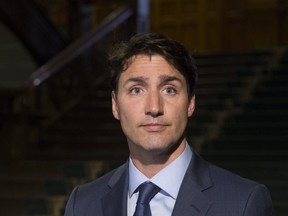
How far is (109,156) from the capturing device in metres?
7.24

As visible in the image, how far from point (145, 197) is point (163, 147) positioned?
131 mm

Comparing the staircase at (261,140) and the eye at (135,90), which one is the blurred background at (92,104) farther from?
the eye at (135,90)

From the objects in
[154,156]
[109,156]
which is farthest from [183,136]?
[109,156]

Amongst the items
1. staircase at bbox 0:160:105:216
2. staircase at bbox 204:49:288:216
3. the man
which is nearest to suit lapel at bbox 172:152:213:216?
the man

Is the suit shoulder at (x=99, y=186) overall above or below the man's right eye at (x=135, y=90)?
below

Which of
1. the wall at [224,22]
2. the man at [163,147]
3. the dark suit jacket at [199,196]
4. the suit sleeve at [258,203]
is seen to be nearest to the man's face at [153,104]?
the man at [163,147]

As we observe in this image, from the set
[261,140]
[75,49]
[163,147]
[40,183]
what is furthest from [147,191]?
[75,49]

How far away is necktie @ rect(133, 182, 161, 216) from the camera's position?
5.30 feet

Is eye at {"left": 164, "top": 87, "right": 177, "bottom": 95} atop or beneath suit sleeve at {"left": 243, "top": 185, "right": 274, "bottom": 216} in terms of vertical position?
atop

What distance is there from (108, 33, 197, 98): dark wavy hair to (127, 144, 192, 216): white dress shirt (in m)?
0.18

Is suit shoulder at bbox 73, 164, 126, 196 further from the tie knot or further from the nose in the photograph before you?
the nose

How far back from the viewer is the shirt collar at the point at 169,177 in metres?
1.66

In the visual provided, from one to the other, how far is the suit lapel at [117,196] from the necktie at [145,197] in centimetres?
7

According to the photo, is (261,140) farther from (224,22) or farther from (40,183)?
(224,22)
